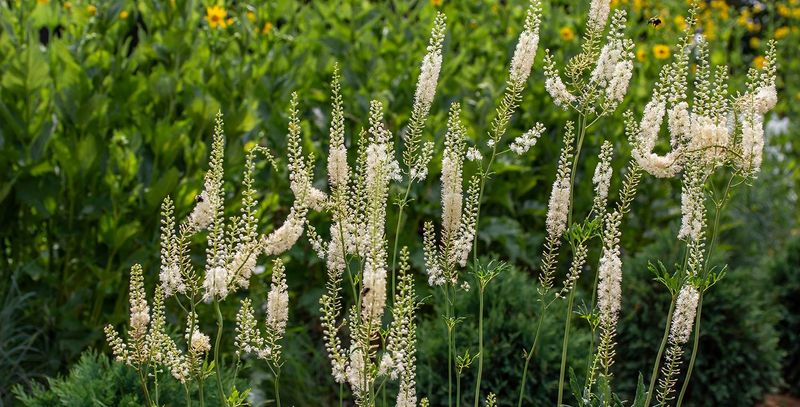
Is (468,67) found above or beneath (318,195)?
above

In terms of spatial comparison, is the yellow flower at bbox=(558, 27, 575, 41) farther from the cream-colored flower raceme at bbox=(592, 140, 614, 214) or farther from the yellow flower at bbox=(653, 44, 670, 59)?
the cream-colored flower raceme at bbox=(592, 140, 614, 214)

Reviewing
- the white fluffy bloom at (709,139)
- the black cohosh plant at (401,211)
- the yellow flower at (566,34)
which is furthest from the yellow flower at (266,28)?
the white fluffy bloom at (709,139)

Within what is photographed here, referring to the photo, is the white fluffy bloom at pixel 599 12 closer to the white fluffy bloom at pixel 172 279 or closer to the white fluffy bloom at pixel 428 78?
the white fluffy bloom at pixel 428 78

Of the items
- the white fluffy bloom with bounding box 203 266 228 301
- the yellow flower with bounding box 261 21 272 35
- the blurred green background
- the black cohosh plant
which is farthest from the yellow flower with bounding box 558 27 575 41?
the white fluffy bloom with bounding box 203 266 228 301

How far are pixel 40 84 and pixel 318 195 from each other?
2302mm

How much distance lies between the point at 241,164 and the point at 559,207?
2.34 m

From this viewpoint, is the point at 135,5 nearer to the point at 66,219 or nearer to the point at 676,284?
the point at 66,219

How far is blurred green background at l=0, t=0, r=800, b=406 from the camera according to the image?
13.4 feet

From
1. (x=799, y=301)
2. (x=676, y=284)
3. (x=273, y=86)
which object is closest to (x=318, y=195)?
(x=676, y=284)

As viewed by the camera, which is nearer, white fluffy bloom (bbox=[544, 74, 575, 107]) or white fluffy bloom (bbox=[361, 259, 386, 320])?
white fluffy bloom (bbox=[361, 259, 386, 320])

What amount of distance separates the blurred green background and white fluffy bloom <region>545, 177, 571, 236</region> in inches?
60.1

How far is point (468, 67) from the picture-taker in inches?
226

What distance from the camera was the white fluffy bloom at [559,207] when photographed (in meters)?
2.32

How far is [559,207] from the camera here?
A: 2.34 meters
